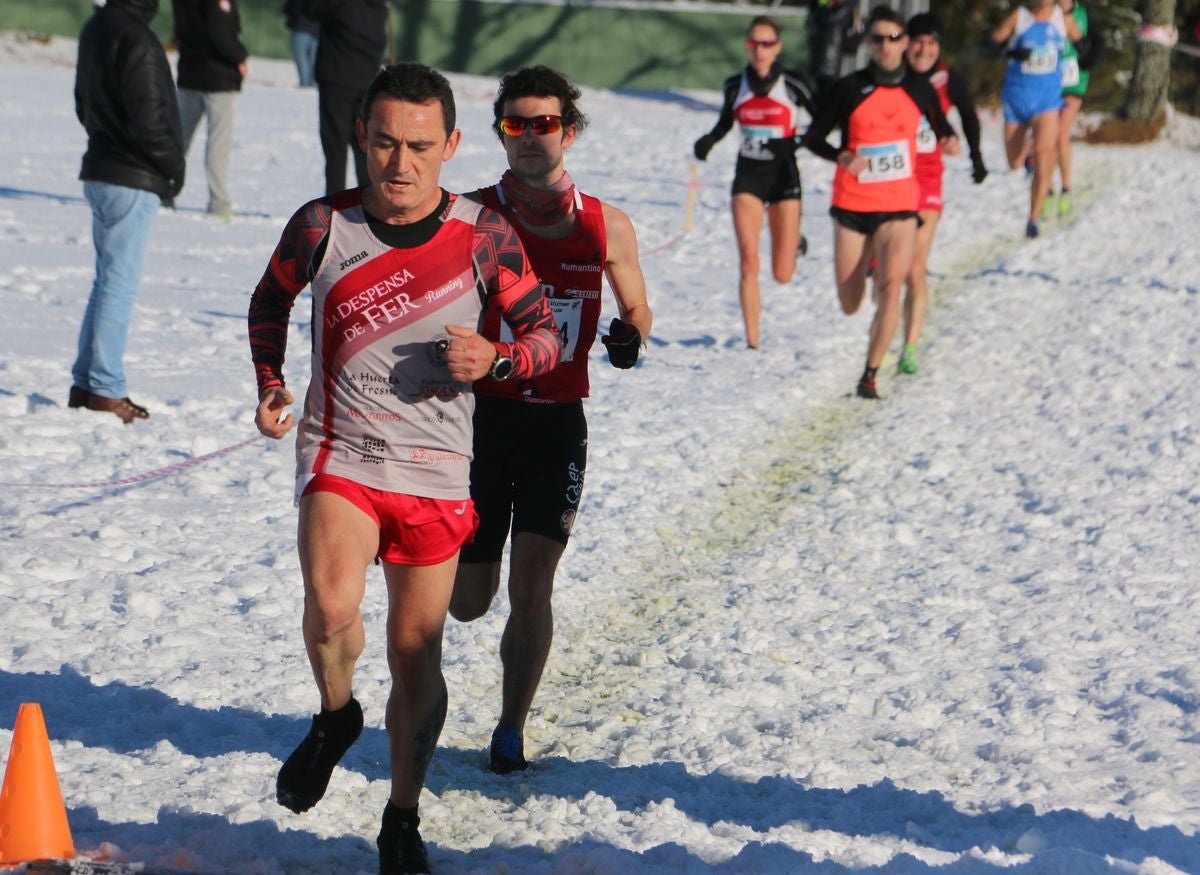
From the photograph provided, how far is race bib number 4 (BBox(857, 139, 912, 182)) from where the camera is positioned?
981cm

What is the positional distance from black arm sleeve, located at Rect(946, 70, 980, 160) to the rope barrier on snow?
532 centimetres

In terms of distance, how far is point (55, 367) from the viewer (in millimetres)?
9273

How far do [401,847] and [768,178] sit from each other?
724 cm

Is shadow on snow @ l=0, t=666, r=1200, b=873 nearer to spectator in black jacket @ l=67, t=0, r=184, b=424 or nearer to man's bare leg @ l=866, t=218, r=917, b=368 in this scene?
spectator in black jacket @ l=67, t=0, r=184, b=424

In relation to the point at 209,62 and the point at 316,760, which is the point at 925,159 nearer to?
the point at 209,62

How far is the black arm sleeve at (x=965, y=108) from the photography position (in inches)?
428

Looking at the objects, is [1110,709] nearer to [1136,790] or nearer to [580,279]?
[1136,790]

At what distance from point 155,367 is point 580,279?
17.6 ft

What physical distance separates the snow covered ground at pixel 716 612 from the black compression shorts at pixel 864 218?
3.68 ft

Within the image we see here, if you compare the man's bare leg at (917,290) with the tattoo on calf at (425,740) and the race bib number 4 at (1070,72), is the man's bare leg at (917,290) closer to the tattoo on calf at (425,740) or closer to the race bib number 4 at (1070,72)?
the race bib number 4 at (1070,72)

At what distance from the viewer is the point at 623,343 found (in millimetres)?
4660

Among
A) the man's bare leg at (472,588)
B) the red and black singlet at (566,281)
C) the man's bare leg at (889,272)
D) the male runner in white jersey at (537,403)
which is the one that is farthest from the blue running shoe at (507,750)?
the man's bare leg at (889,272)

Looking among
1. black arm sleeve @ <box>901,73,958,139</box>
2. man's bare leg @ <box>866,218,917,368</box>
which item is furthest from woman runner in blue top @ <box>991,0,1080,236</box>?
man's bare leg @ <box>866,218,917,368</box>

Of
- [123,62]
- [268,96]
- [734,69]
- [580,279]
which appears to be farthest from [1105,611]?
[734,69]
